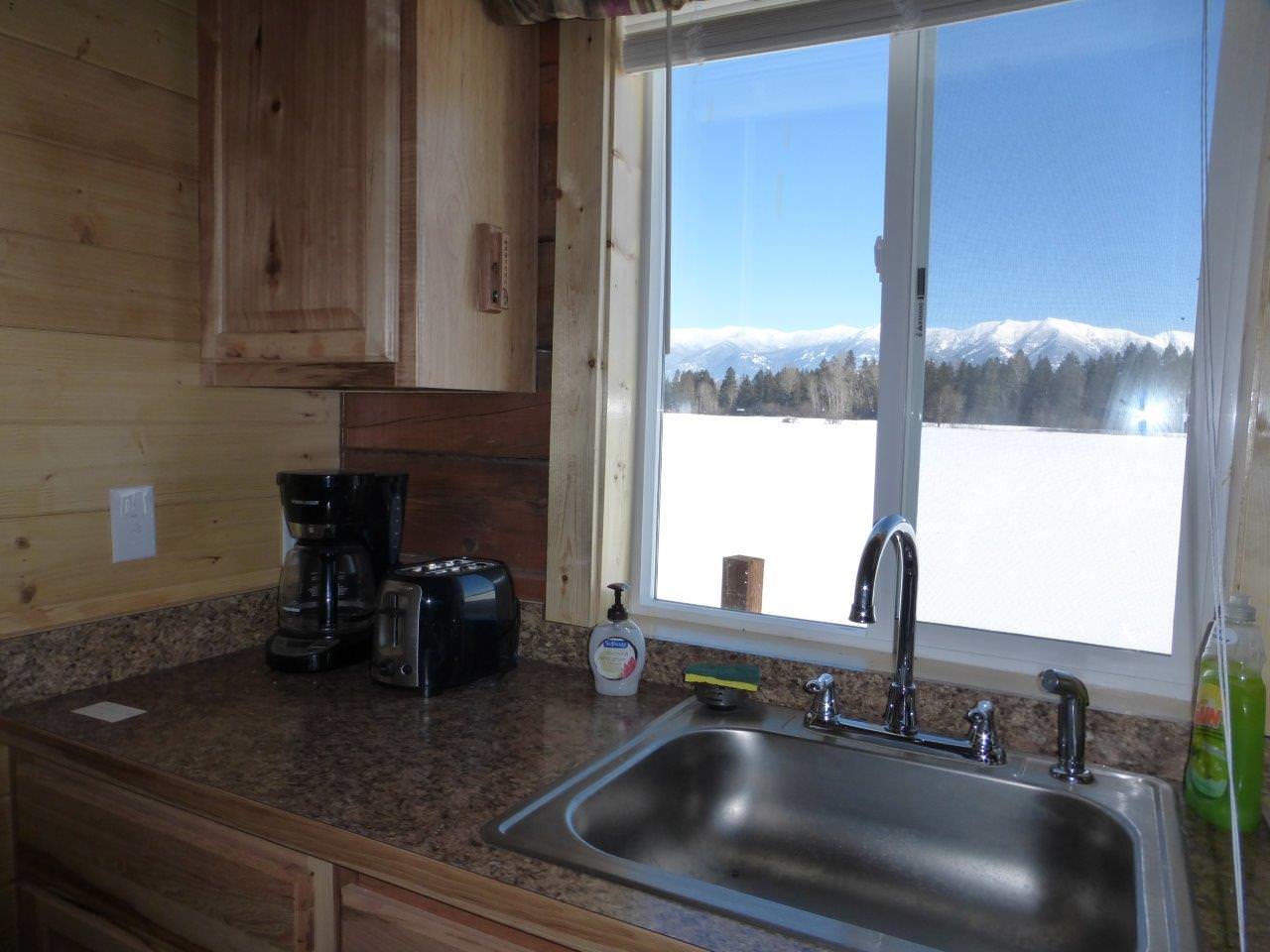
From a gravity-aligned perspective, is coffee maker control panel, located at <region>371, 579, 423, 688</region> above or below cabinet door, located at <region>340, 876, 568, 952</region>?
above

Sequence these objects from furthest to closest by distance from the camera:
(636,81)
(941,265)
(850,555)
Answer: (636,81), (850,555), (941,265)

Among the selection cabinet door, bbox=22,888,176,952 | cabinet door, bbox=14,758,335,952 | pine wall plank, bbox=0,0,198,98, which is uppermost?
pine wall plank, bbox=0,0,198,98

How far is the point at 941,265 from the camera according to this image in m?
1.32

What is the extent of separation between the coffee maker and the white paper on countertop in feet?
0.79

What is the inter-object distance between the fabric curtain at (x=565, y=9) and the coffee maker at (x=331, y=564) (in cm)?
80

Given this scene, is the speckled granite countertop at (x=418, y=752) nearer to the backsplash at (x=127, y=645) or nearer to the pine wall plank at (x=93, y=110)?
the backsplash at (x=127, y=645)

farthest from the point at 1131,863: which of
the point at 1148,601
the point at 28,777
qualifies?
the point at 28,777

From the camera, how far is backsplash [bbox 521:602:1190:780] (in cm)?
114

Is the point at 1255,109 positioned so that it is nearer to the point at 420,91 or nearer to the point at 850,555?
the point at 850,555

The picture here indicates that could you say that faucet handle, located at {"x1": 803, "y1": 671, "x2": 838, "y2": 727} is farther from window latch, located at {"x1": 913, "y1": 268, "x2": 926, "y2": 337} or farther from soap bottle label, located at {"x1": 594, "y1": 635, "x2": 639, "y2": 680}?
window latch, located at {"x1": 913, "y1": 268, "x2": 926, "y2": 337}

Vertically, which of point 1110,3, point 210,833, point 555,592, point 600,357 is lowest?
point 210,833

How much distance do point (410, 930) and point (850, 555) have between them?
848mm

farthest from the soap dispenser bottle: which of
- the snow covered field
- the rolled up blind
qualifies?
the rolled up blind

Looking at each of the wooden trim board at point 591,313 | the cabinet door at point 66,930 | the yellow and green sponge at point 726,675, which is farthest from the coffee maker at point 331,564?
the yellow and green sponge at point 726,675
